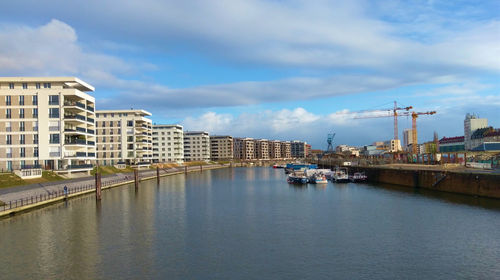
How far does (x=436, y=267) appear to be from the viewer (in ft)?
98.3

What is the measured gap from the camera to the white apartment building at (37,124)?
283ft

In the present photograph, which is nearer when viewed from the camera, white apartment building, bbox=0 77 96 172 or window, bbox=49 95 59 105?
white apartment building, bbox=0 77 96 172

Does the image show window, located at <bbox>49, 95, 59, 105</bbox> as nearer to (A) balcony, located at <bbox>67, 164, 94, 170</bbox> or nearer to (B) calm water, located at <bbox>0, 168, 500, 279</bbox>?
(A) balcony, located at <bbox>67, 164, 94, 170</bbox>

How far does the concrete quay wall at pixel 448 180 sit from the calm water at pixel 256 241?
3300 millimetres

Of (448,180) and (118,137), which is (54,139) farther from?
(448,180)

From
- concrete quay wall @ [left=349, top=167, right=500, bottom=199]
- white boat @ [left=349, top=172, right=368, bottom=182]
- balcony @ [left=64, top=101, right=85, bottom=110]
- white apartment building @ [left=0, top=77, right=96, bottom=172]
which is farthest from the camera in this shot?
white boat @ [left=349, top=172, right=368, bottom=182]

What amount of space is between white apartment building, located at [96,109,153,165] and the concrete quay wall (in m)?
88.5

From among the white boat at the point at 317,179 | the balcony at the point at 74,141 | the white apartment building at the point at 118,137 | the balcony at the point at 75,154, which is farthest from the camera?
the white apartment building at the point at 118,137

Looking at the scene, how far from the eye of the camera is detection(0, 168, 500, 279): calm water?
97.0 ft

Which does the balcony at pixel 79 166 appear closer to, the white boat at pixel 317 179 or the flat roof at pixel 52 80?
the flat roof at pixel 52 80

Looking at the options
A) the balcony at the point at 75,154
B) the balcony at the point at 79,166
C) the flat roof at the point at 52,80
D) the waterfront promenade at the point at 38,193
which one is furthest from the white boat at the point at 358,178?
the flat roof at the point at 52,80

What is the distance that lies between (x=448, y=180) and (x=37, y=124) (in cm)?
8619

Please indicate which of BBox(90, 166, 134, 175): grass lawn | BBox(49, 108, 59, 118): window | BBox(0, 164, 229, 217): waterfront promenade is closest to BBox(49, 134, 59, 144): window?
BBox(49, 108, 59, 118): window

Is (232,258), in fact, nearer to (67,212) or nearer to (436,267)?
(436,267)
